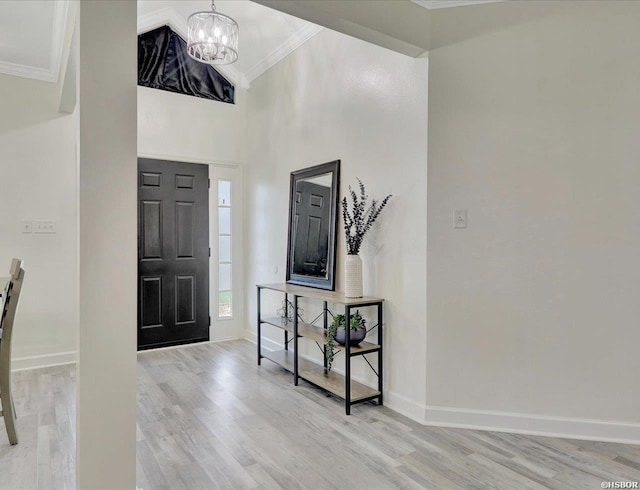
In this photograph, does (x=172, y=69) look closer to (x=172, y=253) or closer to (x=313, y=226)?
(x=172, y=253)

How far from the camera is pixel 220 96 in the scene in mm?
5102

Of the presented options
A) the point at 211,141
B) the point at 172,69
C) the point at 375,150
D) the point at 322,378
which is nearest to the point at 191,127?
the point at 211,141

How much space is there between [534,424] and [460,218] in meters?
1.40

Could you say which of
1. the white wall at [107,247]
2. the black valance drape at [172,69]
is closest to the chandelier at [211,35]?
the black valance drape at [172,69]

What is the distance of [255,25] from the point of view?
14.5 feet

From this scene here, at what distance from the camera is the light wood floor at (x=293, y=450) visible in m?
2.14

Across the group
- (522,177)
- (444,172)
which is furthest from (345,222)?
(522,177)

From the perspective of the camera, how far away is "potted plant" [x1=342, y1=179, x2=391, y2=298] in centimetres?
319

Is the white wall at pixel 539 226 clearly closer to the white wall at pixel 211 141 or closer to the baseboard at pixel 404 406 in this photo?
the baseboard at pixel 404 406

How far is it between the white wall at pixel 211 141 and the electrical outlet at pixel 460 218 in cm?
308

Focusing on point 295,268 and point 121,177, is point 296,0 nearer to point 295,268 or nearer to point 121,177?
point 121,177

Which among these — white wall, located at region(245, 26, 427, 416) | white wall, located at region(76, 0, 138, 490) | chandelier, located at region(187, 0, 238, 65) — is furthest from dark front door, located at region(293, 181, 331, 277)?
white wall, located at region(76, 0, 138, 490)

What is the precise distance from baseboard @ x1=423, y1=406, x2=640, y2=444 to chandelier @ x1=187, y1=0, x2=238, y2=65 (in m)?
3.21

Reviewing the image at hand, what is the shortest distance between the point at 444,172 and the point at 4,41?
3987 millimetres
